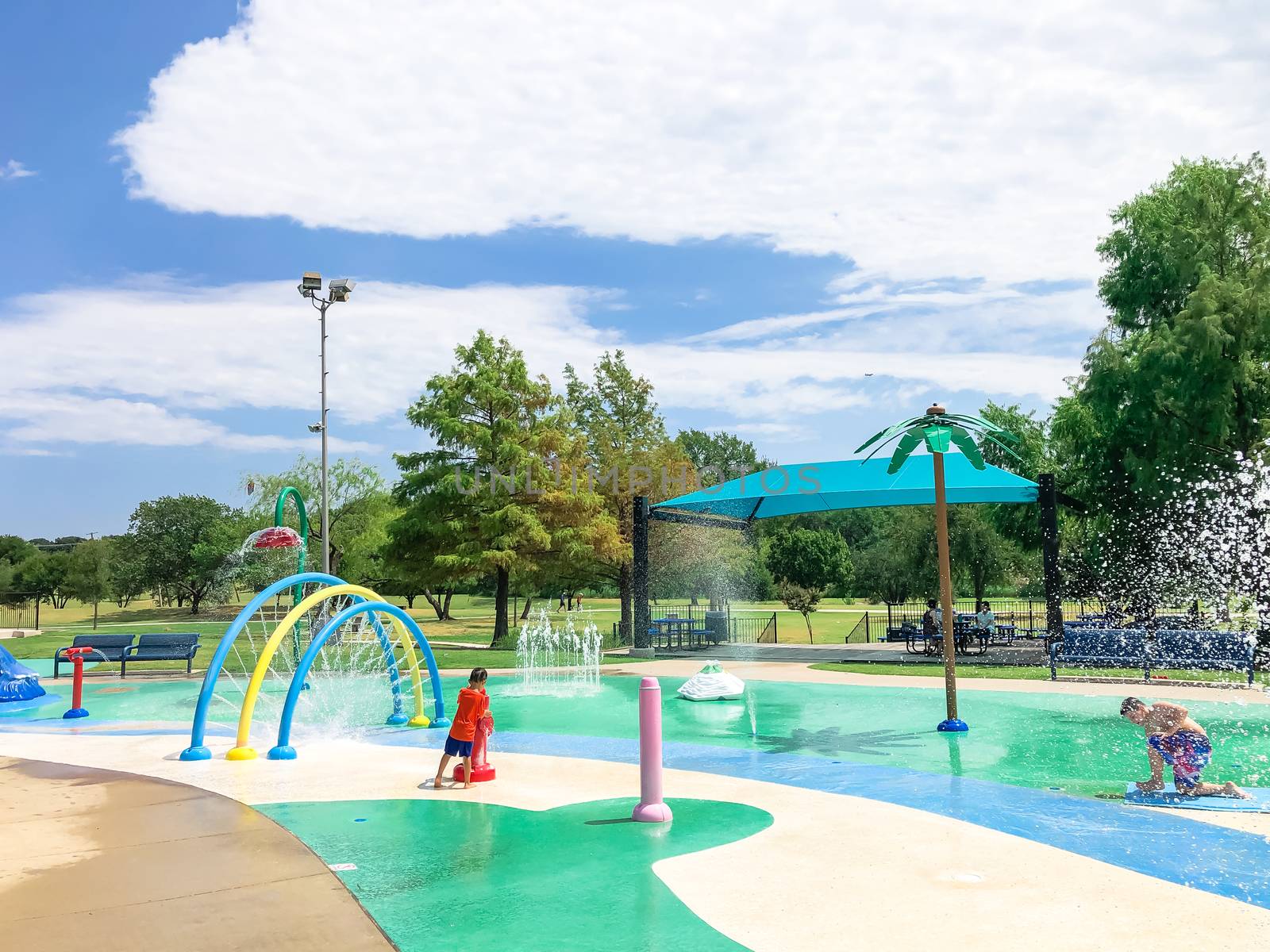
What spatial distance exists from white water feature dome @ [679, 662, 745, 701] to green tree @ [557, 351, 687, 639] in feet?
38.6

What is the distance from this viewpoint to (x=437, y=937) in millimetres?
5570

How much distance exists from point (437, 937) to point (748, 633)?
1195 inches

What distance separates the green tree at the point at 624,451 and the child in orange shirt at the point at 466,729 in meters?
19.2

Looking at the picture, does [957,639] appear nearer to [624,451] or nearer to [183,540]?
[624,451]

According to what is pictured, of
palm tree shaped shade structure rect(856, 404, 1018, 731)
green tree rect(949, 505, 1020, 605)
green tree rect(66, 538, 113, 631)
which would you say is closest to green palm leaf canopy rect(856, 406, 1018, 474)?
palm tree shaped shade structure rect(856, 404, 1018, 731)

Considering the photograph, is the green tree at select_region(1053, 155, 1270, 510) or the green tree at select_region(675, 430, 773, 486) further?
the green tree at select_region(675, 430, 773, 486)

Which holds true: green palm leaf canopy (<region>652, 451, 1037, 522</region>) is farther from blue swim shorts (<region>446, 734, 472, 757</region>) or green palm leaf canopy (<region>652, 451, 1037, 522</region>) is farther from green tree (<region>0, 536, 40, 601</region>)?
green tree (<region>0, 536, 40, 601</region>)

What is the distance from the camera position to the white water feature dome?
17.1 metres

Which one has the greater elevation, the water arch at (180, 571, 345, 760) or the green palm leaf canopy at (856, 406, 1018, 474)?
the green palm leaf canopy at (856, 406, 1018, 474)

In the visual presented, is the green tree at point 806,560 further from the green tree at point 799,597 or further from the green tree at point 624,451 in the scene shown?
the green tree at point 624,451

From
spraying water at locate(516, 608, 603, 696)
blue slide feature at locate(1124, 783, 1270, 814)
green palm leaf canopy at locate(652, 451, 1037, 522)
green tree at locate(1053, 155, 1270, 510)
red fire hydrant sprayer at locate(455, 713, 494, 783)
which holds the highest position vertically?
green tree at locate(1053, 155, 1270, 510)

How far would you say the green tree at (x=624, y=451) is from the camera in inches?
1300

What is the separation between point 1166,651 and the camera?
61.2ft

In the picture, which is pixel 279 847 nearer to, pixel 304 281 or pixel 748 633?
pixel 304 281
